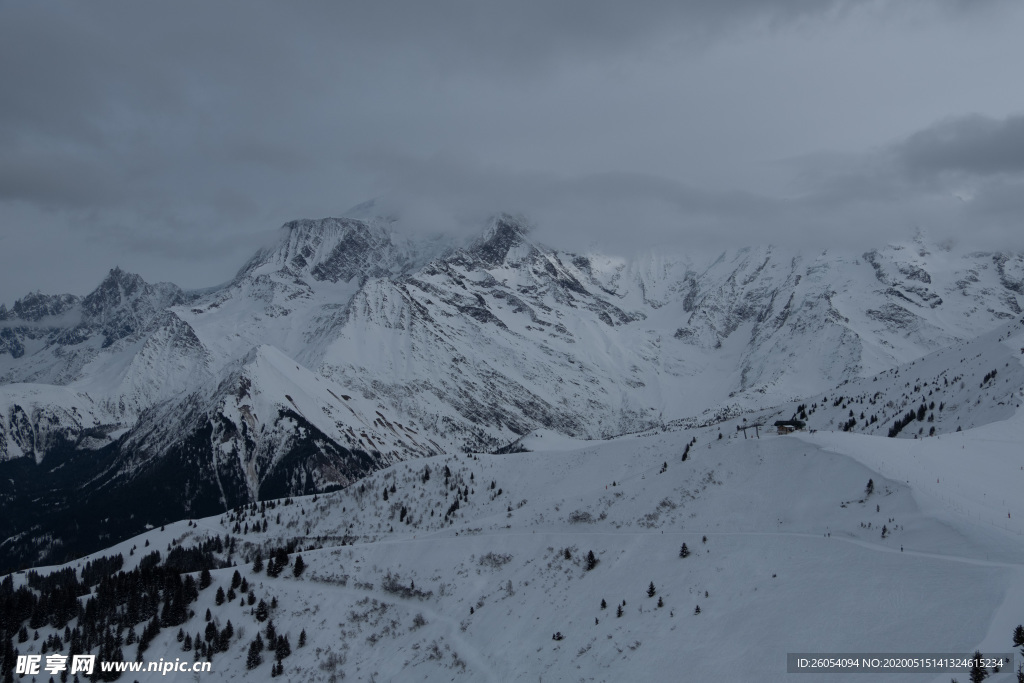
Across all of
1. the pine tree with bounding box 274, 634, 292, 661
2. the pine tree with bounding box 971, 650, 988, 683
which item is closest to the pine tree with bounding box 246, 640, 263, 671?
the pine tree with bounding box 274, 634, 292, 661

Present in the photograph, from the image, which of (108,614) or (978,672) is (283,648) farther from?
(978,672)

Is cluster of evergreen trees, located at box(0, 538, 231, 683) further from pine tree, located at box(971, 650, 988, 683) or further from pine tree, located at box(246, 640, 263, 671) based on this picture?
pine tree, located at box(971, 650, 988, 683)

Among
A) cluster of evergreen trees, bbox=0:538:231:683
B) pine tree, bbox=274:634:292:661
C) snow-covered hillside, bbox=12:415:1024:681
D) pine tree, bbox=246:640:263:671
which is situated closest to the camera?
snow-covered hillside, bbox=12:415:1024:681

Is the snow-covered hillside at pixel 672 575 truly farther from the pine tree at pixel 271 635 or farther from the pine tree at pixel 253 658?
the pine tree at pixel 253 658

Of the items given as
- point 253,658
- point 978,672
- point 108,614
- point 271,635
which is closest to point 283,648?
point 271,635

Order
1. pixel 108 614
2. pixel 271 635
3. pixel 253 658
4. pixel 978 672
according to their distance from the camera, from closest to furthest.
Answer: pixel 978 672 → pixel 253 658 → pixel 271 635 → pixel 108 614

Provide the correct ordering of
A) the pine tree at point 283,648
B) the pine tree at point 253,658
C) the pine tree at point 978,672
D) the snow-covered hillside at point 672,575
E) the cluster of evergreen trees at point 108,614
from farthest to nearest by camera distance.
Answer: the cluster of evergreen trees at point 108,614 → the pine tree at point 283,648 → the pine tree at point 253,658 → the snow-covered hillside at point 672,575 → the pine tree at point 978,672

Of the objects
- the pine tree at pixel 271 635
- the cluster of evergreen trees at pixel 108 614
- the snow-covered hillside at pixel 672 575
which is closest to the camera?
the snow-covered hillside at pixel 672 575

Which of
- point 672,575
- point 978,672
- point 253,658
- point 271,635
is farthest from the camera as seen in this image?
point 271,635

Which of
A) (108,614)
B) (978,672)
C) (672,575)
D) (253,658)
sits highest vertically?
(672,575)

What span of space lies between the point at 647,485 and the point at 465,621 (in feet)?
94.3

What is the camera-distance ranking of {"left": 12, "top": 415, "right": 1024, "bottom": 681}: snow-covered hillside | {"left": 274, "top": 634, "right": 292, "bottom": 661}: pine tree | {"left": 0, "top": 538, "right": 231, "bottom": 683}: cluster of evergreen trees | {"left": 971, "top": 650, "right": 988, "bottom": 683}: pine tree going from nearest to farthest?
{"left": 971, "top": 650, "right": 988, "bottom": 683}: pine tree → {"left": 12, "top": 415, "right": 1024, "bottom": 681}: snow-covered hillside → {"left": 274, "top": 634, "right": 292, "bottom": 661}: pine tree → {"left": 0, "top": 538, "right": 231, "bottom": 683}: cluster of evergreen trees

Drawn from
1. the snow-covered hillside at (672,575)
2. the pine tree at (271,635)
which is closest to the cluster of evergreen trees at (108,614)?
the snow-covered hillside at (672,575)

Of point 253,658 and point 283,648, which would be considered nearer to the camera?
point 253,658
